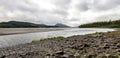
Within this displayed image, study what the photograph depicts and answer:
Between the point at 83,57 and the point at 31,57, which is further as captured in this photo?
the point at 31,57

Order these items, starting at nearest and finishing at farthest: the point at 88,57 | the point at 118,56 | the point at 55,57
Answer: the point at 118,56
the point at 88,57
the point at 55,57

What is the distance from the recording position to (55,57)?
15.3 meters

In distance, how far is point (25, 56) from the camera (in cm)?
1803

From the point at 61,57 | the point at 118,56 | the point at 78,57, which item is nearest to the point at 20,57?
the point at 61,57

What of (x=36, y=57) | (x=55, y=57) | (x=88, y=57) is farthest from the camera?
(x=36, y=57)

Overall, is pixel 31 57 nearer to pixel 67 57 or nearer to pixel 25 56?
pixel 25 56

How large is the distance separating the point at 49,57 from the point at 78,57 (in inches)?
99.7

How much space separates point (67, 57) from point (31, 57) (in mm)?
4305

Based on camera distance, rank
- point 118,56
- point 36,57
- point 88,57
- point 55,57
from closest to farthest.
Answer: point 118,56 < point 88,57 < point 55,57 < point 36,57

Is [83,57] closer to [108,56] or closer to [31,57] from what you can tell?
[108,56]

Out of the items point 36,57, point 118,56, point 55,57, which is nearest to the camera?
point 118,56

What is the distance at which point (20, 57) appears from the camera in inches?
698

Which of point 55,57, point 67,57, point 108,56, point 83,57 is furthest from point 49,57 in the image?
point 108,56

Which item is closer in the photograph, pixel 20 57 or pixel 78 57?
pixel 78 57
